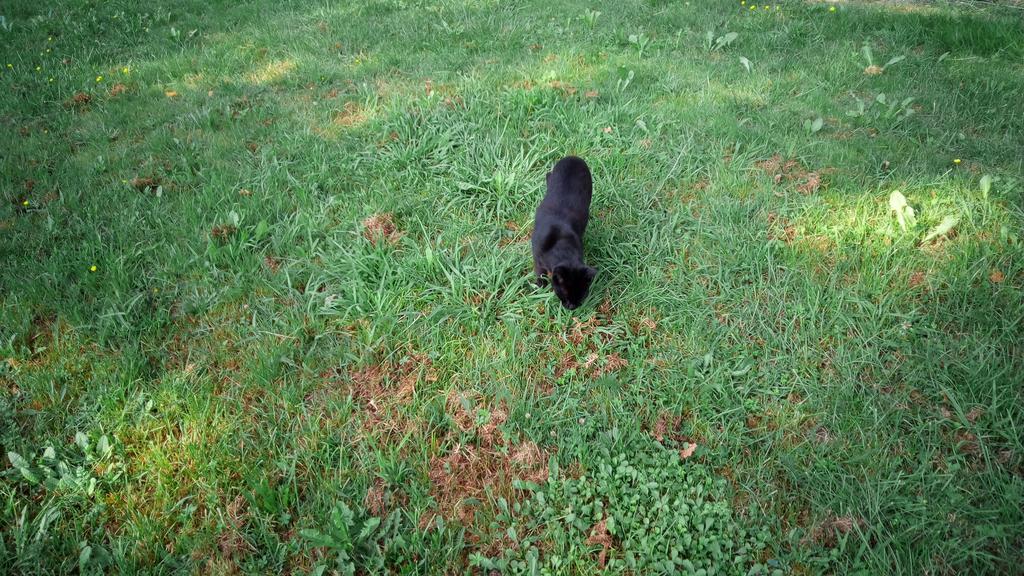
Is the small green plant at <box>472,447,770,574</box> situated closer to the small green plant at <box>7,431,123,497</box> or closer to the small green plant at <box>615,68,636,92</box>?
the small green plant at <box>7,431,123,497</box>

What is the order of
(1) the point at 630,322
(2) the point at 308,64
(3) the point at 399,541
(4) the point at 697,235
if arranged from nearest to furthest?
1. (3) the point at 399,541
2. (1) the point at 630,322
3. (4) the point at 697,235
4. (2) the point at 308,64

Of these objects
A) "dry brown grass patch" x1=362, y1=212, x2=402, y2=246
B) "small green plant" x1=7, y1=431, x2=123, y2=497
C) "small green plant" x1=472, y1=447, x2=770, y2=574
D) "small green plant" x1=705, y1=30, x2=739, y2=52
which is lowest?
"small green plant" x1=472, y1=447, x2=770, y2=574

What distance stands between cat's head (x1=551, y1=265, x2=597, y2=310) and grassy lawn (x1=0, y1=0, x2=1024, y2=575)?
137 mm

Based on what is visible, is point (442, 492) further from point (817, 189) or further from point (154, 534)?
point (817, 189)

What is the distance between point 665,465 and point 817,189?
266 cm

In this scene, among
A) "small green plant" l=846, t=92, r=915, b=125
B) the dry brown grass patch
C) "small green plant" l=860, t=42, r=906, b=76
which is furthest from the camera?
"small green plant" l=860, t=42, r=906, b=76

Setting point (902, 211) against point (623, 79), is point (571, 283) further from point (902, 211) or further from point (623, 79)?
point (623, 79)

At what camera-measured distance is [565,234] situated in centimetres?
329

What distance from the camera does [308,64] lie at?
243 inches

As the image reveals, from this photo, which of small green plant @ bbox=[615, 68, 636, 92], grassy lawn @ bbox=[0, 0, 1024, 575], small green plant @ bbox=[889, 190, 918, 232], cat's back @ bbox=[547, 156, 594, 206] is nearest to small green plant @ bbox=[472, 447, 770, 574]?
grassy lawn @ bbox=[0, 0, 1024, 575]

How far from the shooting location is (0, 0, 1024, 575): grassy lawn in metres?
2.32

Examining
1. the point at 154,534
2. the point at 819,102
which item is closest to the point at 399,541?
the point at 154,534

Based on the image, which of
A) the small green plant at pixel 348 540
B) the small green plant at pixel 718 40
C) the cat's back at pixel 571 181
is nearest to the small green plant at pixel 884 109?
the small green plant at pixel 718 40

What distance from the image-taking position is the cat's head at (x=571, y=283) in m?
3.10
